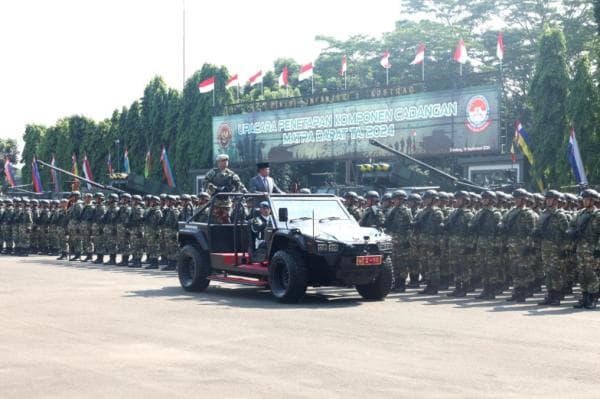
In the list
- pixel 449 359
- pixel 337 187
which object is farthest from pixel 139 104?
pixel 449 359

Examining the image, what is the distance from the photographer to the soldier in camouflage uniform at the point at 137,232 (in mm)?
25672

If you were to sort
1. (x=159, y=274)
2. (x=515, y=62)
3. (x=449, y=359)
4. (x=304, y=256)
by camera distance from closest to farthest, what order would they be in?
(x=449, y=359) → (x=304, y=256) → (x=159, y=274) → (x=515, y=62)

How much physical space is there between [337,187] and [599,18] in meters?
11.3

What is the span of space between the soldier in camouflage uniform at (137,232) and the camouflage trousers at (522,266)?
40.4 ft

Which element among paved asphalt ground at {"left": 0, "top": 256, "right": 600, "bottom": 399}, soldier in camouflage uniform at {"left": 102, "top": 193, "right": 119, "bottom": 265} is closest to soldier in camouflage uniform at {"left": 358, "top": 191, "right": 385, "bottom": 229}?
paved asphalt ground at {"left": 0, "top": 256, "right": 600, "bottom": 399}

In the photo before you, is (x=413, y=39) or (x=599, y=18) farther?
(x=413, y=39)

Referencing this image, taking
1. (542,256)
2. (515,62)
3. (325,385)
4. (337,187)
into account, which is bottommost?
(325,385)

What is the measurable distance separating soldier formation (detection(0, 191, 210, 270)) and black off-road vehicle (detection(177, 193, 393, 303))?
3787mm

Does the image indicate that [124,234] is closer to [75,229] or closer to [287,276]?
[75,229]

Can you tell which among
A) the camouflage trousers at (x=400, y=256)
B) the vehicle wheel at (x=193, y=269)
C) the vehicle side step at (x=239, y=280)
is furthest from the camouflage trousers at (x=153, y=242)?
the camouflage trousers at (x=400, y=256)

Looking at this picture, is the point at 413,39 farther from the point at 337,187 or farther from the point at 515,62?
the point at 337,187

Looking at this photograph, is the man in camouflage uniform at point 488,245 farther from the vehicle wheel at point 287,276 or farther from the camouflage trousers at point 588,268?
the vehicle wheel at point 287,276

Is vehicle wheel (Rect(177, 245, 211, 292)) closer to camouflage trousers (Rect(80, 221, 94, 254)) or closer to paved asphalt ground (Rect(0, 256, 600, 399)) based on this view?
paved asphalt ground (Rect(0, 256, 600, 399))

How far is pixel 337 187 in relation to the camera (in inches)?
1233
